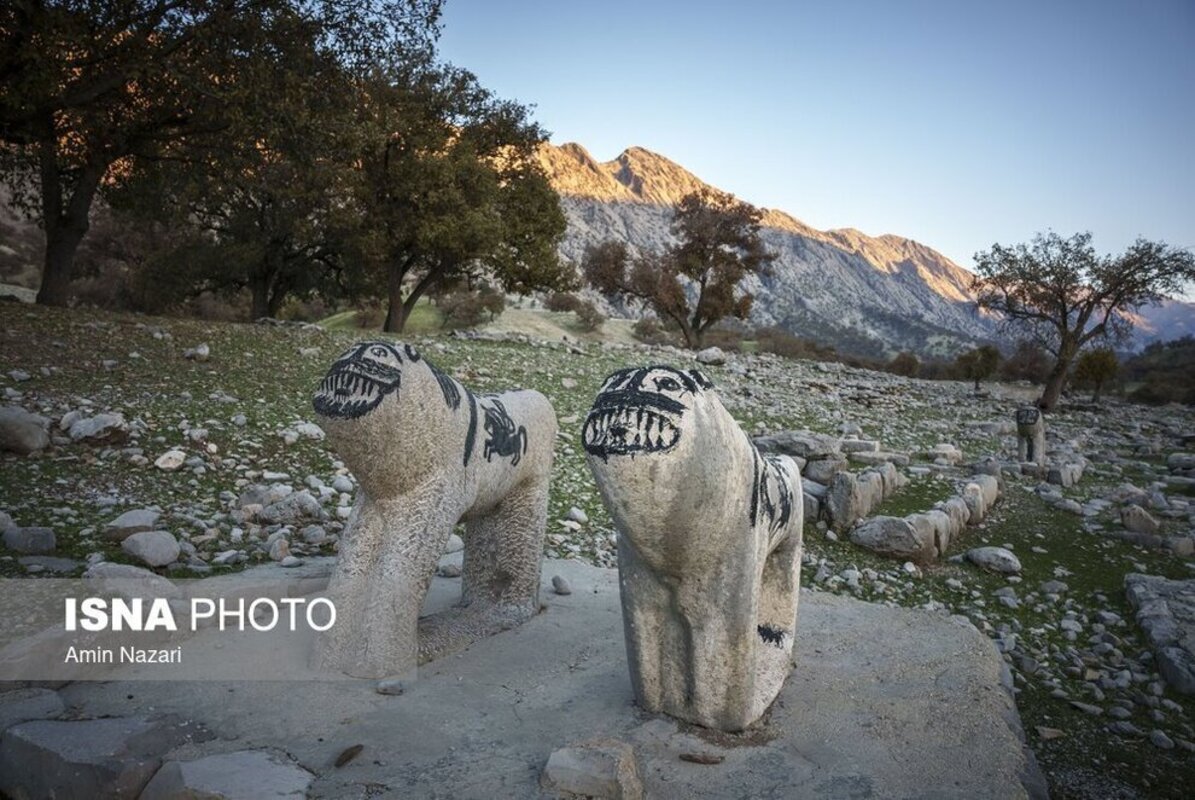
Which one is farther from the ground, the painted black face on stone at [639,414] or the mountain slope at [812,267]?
the mountain slope at [812,267]

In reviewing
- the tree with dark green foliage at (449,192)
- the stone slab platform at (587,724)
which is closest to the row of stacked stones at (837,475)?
the stone slab platform at (587,724)

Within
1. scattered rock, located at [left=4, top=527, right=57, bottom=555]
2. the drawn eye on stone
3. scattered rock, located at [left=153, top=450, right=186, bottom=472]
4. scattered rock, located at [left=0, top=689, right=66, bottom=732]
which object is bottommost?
scattered rock, located at [left=0, top=689, right=66, bottom=732]

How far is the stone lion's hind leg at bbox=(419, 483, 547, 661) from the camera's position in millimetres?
4762

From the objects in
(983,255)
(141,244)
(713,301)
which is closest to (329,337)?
(141,244)

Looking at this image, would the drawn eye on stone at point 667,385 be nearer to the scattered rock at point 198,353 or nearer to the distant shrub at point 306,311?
the scattered rock at point 198,353

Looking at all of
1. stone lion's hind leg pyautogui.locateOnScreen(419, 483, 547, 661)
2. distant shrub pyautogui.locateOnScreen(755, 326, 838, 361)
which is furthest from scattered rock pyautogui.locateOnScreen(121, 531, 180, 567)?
distant shrub pyautogui.locateOnScreen(755, 326, 838, 361)

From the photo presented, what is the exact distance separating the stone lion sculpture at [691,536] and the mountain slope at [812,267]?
206 ft

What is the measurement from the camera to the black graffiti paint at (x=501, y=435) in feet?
14.3

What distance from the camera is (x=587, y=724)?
11.5ft

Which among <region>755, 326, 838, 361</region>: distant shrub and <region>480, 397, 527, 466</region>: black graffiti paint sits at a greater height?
<region>755, 326, 838, 361</region>: distant shrub

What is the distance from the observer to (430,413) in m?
3.83

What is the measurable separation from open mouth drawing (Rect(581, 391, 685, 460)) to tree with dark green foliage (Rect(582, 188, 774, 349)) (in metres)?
26.7

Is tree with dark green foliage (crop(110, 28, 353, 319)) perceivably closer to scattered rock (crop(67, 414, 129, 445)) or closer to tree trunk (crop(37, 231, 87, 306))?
tree trunk (crop(37, 231, 87, 306))

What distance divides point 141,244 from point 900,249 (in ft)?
568
